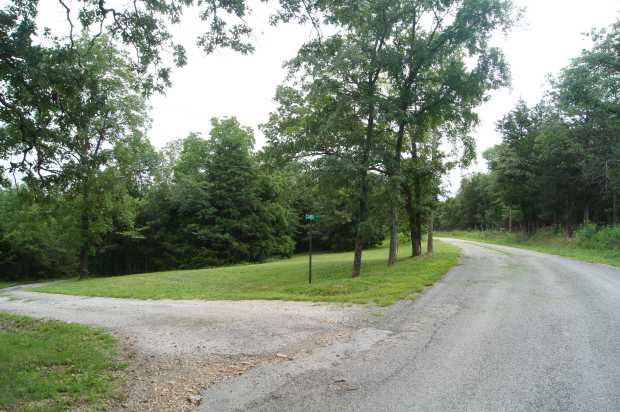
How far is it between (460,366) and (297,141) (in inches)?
502

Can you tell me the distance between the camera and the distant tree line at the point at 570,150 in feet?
72.8

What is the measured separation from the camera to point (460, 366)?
4.82 m

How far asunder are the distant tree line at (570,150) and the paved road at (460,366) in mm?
13353

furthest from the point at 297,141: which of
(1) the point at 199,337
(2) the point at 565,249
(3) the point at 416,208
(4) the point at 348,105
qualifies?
(2) the point at 565,249

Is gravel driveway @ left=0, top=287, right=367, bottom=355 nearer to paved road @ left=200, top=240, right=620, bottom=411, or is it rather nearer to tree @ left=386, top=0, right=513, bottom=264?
paved road @ left=200, top=240, right=620, bottom=411

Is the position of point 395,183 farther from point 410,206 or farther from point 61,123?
point 61,123

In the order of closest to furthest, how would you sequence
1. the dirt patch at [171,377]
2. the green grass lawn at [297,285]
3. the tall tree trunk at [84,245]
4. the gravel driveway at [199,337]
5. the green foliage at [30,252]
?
1. the dirt patch at [171,377]
2. the gravel driveway at [199,337]
3. the green grass lawn at [297,285]
4. the tall tree trunk at [84,245]
5. the green foliage at [30,252]

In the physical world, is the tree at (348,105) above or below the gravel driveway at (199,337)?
above

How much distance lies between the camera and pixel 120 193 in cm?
946

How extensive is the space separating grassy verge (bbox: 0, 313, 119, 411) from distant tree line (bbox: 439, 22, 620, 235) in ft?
56.2

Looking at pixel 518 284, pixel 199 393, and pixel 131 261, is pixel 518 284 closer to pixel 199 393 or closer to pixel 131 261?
pixel 199 393

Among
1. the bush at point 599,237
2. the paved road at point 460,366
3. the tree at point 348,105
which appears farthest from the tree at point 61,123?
the bush at point 599,237

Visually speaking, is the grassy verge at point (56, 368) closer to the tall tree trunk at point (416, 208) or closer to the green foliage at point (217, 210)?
the tall tree trunk at point (416, 208)

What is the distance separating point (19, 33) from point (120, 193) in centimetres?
412
